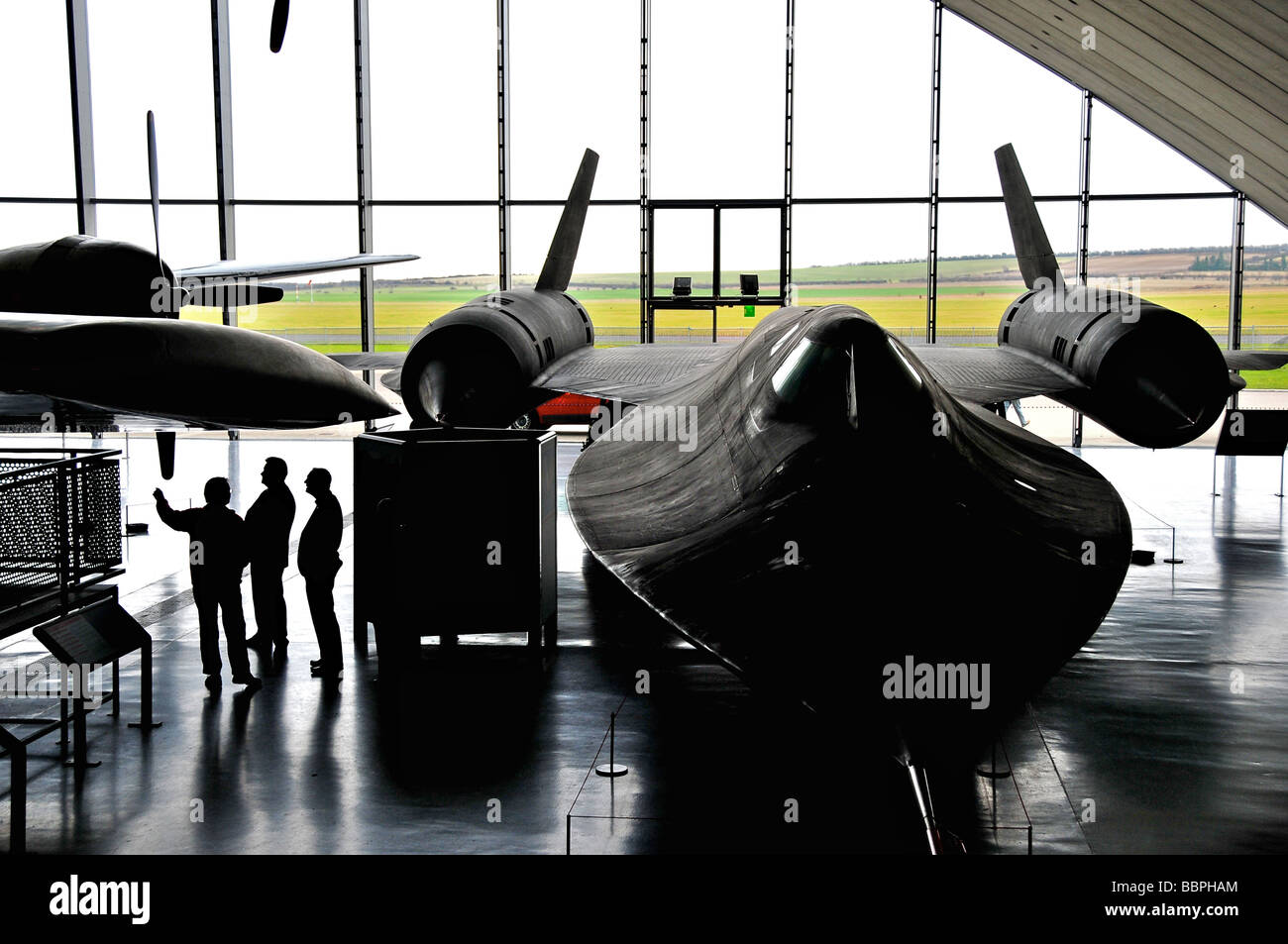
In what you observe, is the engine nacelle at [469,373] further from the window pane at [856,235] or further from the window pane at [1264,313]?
the window pane at [1264,313]

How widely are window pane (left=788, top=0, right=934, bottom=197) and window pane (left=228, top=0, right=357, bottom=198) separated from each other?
731 cm

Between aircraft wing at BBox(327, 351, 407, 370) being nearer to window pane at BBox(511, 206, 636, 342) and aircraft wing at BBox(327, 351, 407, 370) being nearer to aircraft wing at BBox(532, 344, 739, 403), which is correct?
aircraft wing at BBox(532, 344, 739, 403)

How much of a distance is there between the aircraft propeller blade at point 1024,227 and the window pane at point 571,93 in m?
7.80

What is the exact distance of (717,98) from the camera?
17109mm

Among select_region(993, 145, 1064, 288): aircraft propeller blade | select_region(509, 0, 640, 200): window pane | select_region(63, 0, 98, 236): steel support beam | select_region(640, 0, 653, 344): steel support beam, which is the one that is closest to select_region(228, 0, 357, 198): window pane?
select_region(63, 0, 98, 236): steel support beam

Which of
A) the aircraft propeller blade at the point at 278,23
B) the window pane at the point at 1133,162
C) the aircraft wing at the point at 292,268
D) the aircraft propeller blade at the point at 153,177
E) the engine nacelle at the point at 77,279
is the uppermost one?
the window pane at the point at 1133,162

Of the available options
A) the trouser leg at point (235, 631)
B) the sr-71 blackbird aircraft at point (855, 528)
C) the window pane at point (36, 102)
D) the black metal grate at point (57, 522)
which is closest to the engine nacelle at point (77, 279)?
the black metal grate at point (57, 522)

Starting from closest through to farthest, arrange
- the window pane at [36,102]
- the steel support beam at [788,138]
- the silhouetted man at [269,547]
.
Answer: the silhouetted man at [269,547]
the window pane at [36,102]
the steel support beam at [788,138]

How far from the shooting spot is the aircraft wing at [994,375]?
8602mm

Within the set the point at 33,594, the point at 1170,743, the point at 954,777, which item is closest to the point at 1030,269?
the point at 1170,743

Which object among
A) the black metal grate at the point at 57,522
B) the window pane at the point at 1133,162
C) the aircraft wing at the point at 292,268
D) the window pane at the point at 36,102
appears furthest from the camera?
the window pane at the point at 36,102

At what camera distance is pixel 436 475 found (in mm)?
6586

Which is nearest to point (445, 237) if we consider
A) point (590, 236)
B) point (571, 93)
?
point (590, 236)
